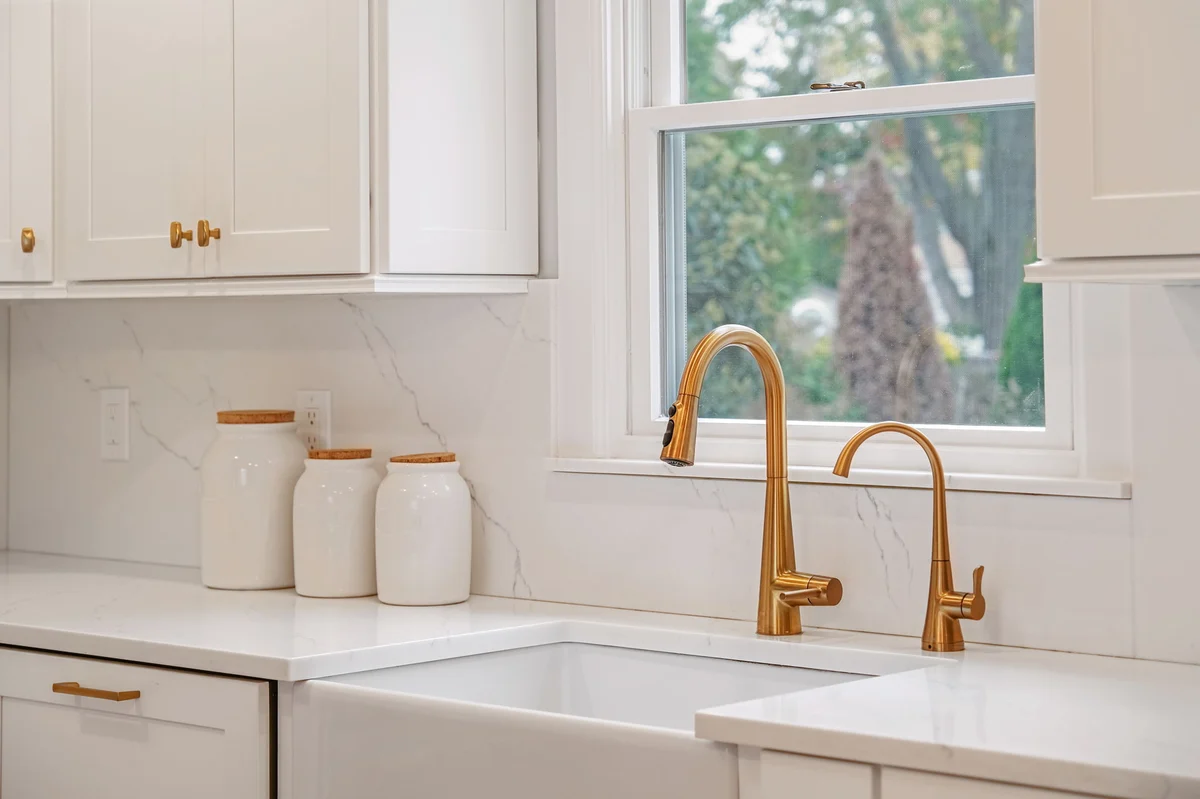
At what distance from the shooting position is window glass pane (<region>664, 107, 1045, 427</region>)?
1938mm

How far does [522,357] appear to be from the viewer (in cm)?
228

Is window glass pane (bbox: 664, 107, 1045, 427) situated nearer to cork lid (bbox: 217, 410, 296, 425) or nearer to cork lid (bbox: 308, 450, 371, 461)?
cork lid (bbox: 308, 450, 371, 461)

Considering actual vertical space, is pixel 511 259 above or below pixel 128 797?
above

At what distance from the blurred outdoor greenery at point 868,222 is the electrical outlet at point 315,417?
2.24 feet

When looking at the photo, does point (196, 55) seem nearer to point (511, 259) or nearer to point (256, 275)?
point (256, 275)

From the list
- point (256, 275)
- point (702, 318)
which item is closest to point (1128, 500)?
point (702, 318)

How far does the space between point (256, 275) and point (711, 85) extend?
77 centimetres

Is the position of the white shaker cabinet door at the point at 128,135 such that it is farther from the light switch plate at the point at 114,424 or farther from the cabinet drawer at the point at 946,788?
the cabinet drawer at the point at 946,788

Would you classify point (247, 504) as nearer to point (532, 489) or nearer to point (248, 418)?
point (248, 418)

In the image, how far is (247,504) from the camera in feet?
7.68

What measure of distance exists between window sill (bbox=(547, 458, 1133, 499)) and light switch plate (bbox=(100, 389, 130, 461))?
1.00 meters

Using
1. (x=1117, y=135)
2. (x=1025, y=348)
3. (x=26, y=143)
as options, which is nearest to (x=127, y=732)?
(x=26, y=143)

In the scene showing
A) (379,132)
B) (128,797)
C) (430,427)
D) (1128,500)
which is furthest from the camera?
(430,427)

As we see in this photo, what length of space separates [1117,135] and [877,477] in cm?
65
